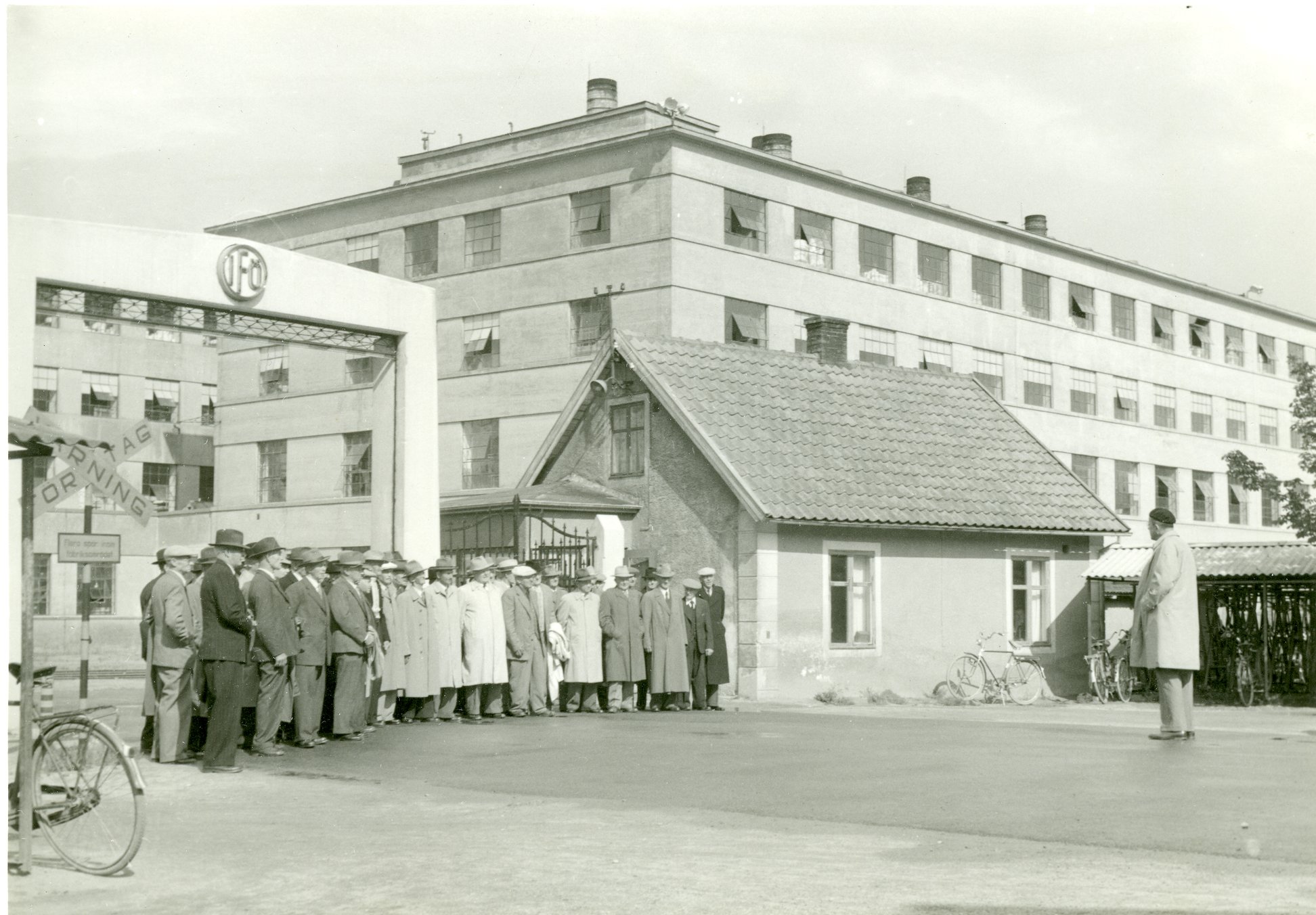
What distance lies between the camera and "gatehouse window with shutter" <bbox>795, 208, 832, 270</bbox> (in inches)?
1913

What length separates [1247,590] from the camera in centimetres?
3028

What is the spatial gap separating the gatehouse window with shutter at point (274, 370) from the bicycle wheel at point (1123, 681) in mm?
33777

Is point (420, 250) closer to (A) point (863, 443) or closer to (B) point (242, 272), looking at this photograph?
(A) point (863, 443)

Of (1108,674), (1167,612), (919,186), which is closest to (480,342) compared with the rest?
(919,186)

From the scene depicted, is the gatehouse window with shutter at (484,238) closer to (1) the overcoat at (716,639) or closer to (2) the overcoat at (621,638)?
(1) the overcoat at (716,639)

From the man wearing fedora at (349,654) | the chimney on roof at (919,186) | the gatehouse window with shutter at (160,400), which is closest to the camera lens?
the man wearing fedora at (349,654)


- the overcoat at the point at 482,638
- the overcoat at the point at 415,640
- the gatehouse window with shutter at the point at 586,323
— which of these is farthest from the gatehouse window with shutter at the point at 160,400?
the overcoat at the point at 415,640

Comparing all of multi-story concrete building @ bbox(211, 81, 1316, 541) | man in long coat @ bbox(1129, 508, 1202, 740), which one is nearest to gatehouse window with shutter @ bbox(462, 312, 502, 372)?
multi-story concrete building @ bbox(211, 81, 1316, 541)

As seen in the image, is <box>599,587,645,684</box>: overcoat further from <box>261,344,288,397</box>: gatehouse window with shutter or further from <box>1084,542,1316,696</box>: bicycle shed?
<box>261,344,288,397</box>: gatehouse window with shutter

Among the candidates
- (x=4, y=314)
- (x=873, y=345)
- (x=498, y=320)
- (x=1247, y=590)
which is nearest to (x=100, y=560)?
(x=4, y=314)

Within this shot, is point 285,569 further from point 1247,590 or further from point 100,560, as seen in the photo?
point 1247,590

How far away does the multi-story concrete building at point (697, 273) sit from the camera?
1794 inches

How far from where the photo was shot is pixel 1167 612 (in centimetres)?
1423

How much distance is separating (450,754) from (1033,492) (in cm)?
1893
